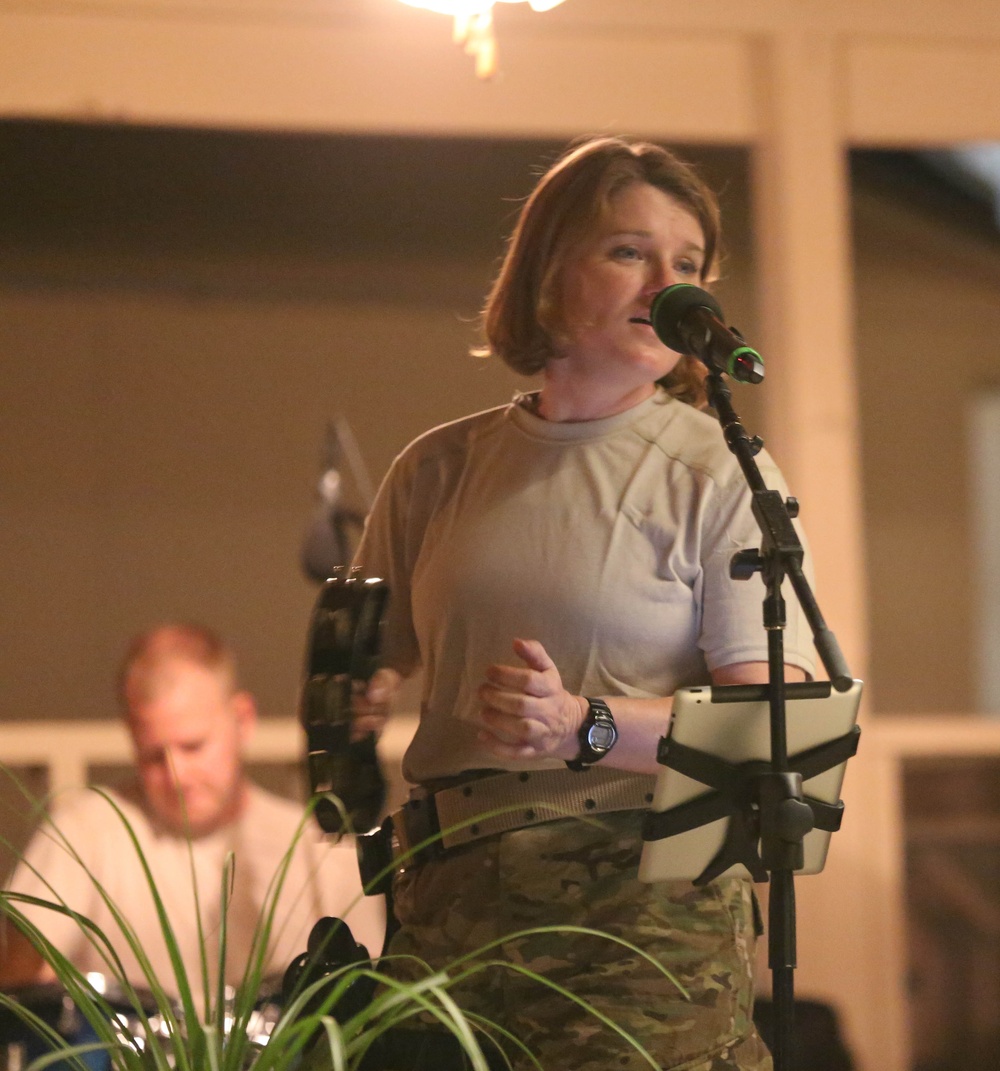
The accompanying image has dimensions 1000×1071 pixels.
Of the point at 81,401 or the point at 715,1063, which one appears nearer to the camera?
the point at 715,1063

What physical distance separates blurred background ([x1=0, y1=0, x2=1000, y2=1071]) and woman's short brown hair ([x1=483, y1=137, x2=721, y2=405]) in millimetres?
1717

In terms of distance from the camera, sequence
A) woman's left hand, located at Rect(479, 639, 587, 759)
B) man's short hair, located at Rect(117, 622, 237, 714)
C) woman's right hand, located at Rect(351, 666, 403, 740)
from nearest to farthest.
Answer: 1. woman's left hand, located at Rect(479, 639, 587, 759)
2. woman's right hand, located at Rect(351, 666, 403, 740)
3. man's short hair, located at Rect(117, 622, 237, 714)

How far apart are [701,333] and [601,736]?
40 centimetres

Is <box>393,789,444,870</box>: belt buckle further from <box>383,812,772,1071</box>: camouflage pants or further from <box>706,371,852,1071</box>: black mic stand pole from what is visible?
<box>706,371,852,1071</box>: black mic stand pole

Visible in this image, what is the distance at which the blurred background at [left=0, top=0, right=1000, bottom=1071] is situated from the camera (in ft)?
12.2

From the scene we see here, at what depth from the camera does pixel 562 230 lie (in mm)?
1666

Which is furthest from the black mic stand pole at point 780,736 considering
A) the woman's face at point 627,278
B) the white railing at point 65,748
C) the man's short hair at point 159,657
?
the white railing at point 65,748

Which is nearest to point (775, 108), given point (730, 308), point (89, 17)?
point (89, 17)

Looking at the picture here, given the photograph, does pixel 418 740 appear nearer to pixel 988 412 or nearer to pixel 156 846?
pixel 156 846

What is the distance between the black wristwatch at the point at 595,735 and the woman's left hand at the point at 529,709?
1cm

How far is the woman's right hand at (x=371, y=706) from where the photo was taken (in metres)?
1.59

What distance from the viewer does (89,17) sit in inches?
140

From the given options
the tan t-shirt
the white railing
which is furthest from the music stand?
the white railing

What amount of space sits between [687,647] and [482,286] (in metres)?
4.49
